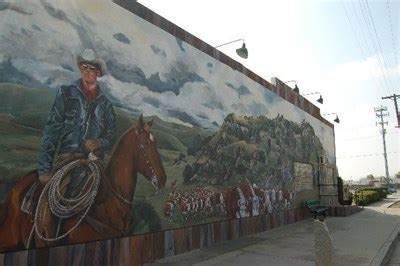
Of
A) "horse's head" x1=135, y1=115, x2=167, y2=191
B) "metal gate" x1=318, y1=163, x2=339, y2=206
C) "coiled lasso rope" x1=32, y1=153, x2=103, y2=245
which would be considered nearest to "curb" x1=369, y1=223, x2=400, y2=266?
"horse's head" x1=135, y1=115, x2=167, y2=191

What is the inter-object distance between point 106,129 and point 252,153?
6.90 m

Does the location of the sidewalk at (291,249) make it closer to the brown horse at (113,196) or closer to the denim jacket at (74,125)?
the brown horse at (113,196)

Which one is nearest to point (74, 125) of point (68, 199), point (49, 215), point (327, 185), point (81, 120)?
point (81, 120)

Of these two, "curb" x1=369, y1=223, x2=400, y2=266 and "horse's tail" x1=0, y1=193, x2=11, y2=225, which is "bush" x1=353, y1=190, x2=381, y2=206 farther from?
"horse's tail" x1=0, y1=193, x2=11, y2=225

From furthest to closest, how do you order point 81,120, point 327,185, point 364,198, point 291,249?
point 364,198
point 327,185
point 291,249
point 81,120

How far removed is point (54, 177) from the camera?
6688mm

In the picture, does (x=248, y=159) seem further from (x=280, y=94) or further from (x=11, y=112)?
(x=11, y=112)

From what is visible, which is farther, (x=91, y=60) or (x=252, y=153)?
(x=252, y=153)

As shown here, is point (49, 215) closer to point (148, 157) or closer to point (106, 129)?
point (106, 129)

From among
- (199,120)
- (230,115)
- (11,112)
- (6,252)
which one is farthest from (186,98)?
(6,252)

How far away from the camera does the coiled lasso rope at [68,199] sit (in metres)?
6.48

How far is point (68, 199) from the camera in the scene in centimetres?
691

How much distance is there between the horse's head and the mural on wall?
22 mm

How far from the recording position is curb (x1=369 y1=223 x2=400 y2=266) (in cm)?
928
